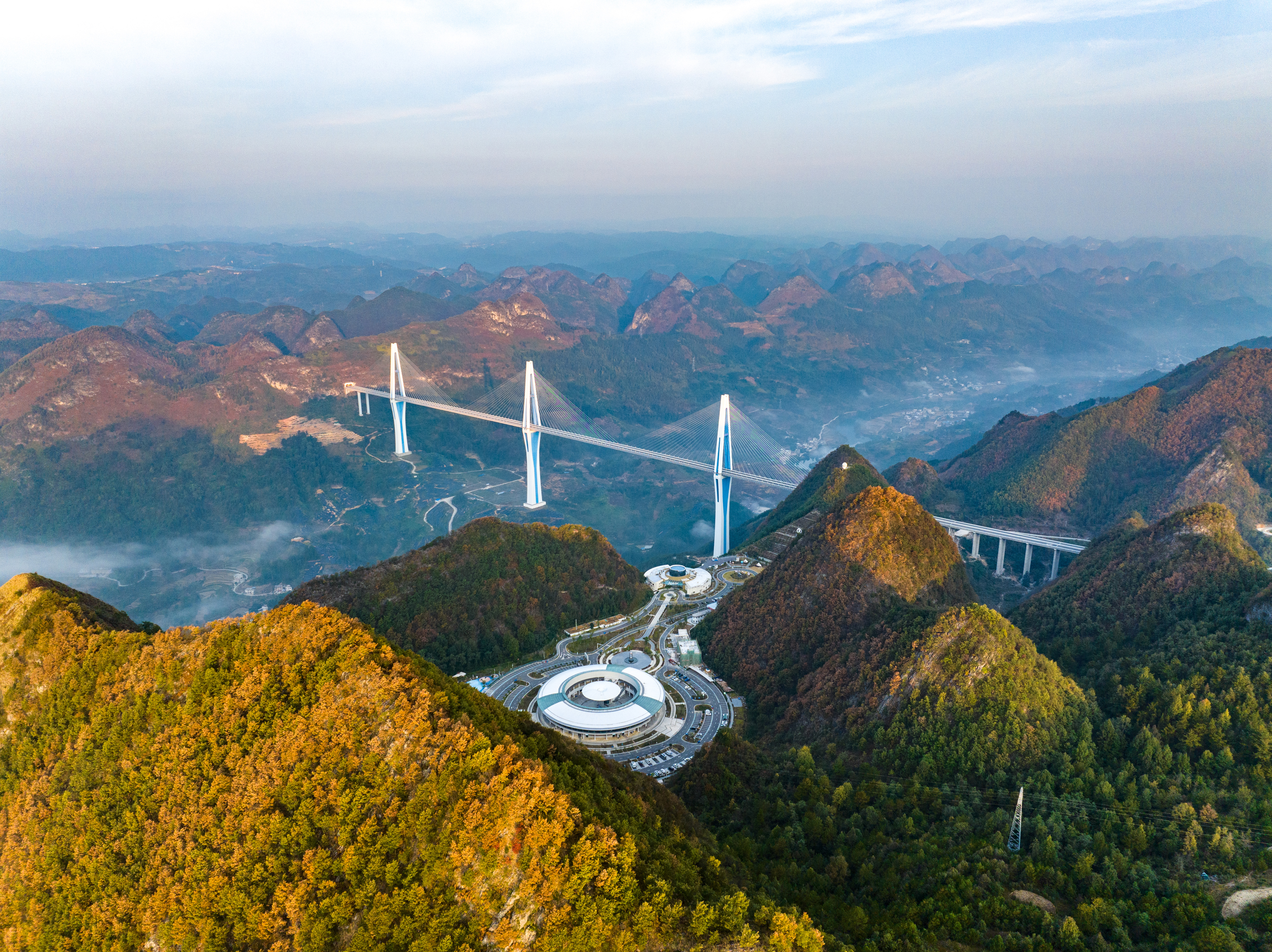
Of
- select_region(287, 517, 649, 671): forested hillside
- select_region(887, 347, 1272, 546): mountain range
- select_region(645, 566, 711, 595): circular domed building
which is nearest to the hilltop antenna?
select_region(287, 517, 649, 671): forested hillside

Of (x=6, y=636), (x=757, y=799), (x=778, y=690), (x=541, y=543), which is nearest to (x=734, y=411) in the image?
(x=541, y=543)

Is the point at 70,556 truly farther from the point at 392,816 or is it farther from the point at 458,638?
the point at 392,816

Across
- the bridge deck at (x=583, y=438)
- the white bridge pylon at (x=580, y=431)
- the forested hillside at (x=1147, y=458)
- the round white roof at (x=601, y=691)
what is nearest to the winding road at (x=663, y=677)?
the round white roof at (x=601, y=691)

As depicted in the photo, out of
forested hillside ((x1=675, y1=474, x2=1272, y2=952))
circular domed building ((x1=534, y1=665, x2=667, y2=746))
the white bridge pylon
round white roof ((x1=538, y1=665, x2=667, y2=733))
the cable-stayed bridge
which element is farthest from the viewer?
the white bridge pylon

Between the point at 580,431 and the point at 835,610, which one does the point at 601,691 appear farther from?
the point at 580,431

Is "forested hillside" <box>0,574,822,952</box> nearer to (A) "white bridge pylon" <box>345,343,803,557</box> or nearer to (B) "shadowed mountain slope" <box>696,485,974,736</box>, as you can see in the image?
(B) "shadowed mountain slope" <box>696,485,974,736</box>

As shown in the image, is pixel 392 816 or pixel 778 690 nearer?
pixel 392 816
